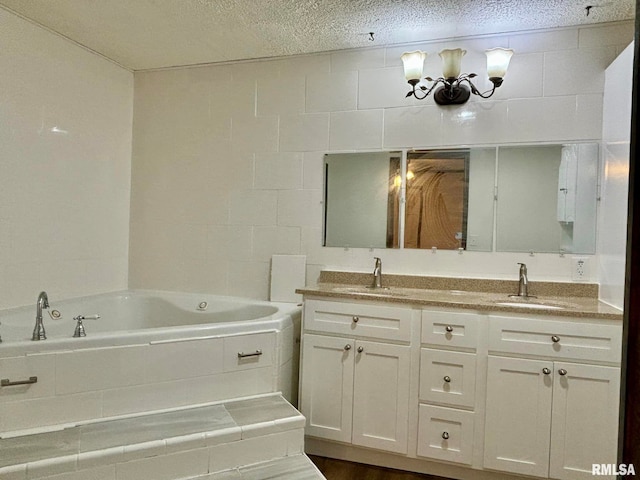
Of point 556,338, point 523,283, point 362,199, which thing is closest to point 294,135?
point 362,199

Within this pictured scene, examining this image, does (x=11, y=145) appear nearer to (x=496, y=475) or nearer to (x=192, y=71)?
(x=192, y=71)

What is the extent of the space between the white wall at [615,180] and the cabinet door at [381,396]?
1.15 metres

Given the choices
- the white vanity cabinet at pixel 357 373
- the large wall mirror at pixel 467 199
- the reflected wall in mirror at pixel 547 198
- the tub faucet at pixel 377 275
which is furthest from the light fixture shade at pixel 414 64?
the white vanity cabinet at pixel 357 373

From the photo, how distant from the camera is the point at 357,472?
2.25m

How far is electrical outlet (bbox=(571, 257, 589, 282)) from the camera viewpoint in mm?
2387

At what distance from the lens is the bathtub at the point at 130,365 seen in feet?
6.13

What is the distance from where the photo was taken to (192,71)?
321 centimetres

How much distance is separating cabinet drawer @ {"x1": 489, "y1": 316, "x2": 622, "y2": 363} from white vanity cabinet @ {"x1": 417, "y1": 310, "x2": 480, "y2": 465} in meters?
0.12

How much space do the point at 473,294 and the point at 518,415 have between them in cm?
70

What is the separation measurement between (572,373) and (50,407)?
8.13 feet

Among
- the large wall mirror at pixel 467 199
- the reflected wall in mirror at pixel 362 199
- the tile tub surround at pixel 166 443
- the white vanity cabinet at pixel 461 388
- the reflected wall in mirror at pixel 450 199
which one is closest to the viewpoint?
the tile tub surround at pixel 166 443

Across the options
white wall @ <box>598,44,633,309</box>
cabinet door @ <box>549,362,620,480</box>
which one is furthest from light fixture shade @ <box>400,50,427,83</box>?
cabinet door @ <box>549,362,620,480</box>

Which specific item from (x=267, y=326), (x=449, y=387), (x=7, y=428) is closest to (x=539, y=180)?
(x=449, y=387)

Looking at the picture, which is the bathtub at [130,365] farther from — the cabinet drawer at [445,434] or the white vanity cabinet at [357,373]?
the cabinet drawer at [445,434]
